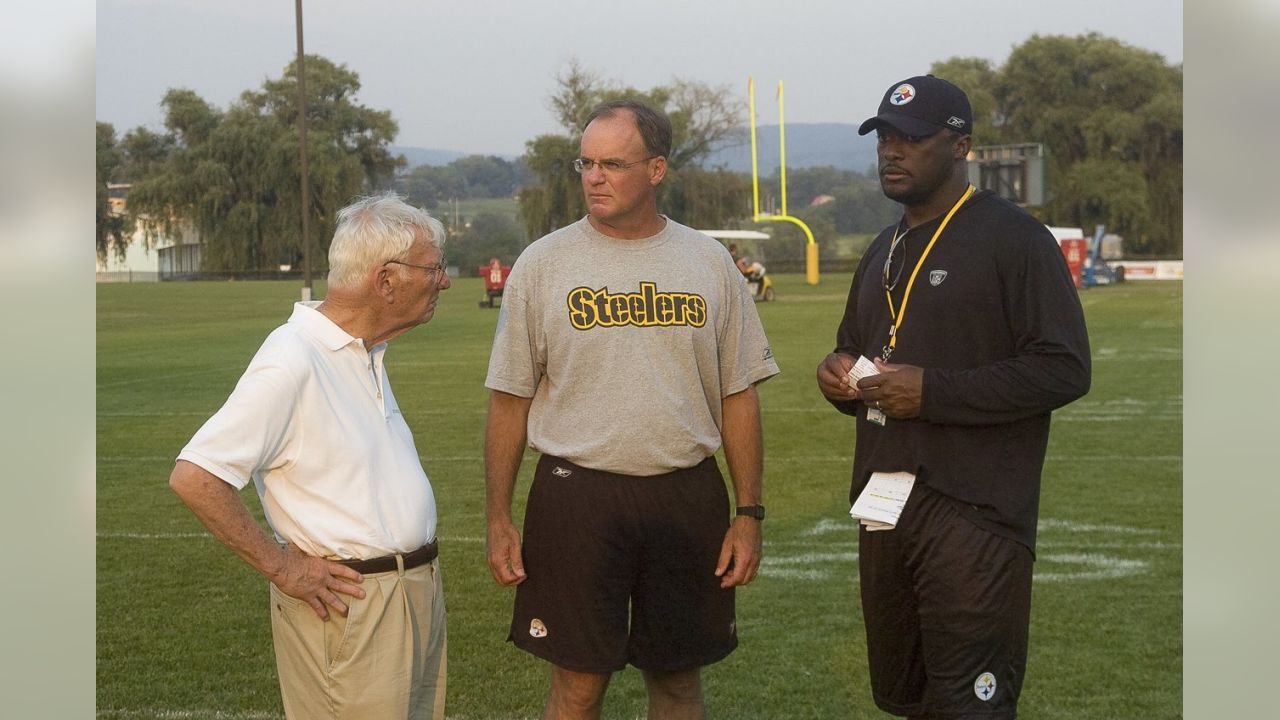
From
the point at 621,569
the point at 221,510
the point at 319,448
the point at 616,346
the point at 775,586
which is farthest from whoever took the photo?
the point at 775,586

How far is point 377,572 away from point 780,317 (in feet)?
91.4

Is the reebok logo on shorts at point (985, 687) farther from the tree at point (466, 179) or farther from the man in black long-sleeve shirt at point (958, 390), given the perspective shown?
the tree at point (466, 179)

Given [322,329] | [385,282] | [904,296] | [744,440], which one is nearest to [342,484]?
[322,329]

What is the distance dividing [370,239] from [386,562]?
67 cm

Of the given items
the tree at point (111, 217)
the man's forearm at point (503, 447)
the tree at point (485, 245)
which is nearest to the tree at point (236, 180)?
the tree at point (111, 217)

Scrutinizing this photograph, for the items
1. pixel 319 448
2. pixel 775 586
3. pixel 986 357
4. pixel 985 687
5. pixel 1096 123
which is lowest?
pixel 775 586

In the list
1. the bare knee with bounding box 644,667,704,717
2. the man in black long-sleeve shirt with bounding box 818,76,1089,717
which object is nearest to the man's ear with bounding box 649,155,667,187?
the man in black long-sleeve shirt with bounding box 818,76,1089,717

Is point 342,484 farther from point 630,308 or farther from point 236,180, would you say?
point 236,180

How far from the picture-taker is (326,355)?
112 inches

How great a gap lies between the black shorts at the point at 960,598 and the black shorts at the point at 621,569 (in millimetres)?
518

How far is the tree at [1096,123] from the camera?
68500 mm

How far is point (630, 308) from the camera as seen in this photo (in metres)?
3.41

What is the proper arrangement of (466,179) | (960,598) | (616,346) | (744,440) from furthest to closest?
(466,179) → (744,440) → (616,346) → (960,598)

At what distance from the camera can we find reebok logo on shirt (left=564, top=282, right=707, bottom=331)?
134 inches
